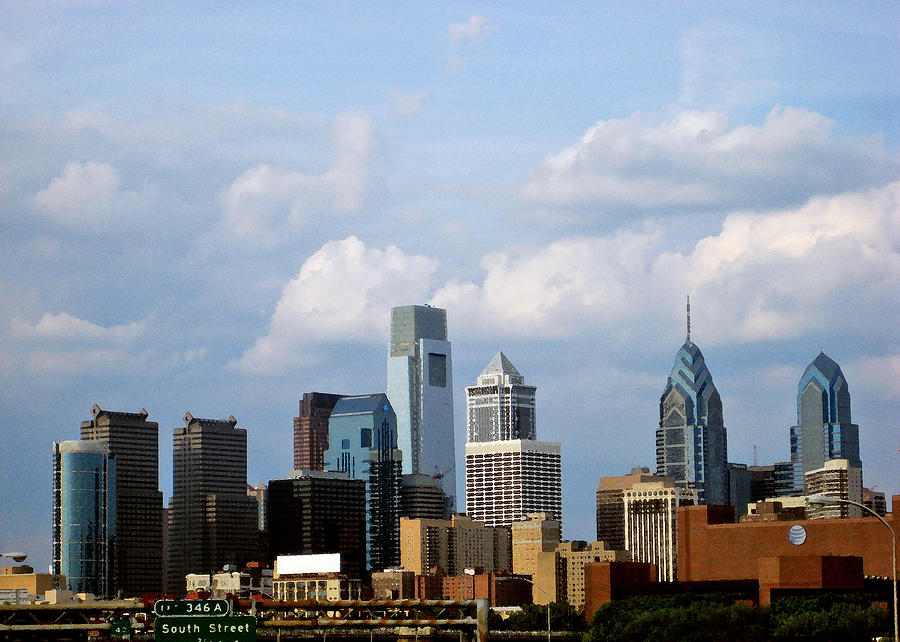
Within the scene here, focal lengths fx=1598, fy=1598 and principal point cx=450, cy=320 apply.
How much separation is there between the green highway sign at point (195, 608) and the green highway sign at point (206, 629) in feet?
0.94

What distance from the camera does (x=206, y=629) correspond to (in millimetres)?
76562

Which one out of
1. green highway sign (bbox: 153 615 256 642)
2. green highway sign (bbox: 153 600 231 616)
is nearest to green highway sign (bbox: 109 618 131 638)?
green highway sign (bbox: 153 615 256 642)

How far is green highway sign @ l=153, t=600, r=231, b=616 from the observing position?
252ft

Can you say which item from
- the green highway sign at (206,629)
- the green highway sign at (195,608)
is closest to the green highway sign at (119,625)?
the green highway sign at (206,629)

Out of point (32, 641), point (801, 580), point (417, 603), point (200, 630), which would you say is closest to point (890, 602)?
point (801, 580)

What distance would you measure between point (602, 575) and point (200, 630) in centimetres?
11925

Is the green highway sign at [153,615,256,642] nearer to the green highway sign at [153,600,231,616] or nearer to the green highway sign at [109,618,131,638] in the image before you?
the green highway sign at [153,600,231,616]

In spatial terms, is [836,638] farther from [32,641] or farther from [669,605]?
[32,641]

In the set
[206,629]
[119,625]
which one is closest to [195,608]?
[206,629]

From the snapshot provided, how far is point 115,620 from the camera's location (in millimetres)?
90250

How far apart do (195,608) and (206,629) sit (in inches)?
46.0

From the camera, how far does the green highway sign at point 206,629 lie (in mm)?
76375

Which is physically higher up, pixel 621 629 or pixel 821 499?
pixel 821 499

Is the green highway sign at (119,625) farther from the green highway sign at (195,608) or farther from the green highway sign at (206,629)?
the green highway sign at (195,608)
